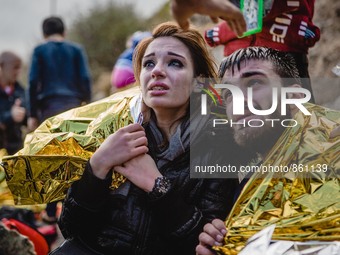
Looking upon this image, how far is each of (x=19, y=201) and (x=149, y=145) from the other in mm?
513

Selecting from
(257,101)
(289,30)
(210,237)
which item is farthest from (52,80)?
(210,237)

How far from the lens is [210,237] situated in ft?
5.58

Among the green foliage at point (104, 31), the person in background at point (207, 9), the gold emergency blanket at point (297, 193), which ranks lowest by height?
the green foliage at point (104, 31)

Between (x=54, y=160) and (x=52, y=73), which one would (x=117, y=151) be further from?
(x=52, y=73)

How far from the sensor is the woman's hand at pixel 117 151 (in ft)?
6.09

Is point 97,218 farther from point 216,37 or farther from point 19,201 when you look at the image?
point 216,37

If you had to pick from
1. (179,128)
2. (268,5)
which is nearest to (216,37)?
(268,5)

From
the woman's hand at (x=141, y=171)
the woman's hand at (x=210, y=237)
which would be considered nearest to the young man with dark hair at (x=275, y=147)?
the woman's hand at (x=210, y=237)

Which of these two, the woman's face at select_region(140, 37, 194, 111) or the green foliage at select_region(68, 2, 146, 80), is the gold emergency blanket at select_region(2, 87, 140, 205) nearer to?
the woman's face at select_region(140, 37, 194, 111)

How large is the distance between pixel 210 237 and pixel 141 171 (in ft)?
1.03

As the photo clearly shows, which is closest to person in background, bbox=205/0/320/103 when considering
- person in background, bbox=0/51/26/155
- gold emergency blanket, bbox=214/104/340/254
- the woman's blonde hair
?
the woman's blonde hair

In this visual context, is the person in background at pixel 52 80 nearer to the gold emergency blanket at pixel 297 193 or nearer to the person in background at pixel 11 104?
the person in background at pixel 11 104

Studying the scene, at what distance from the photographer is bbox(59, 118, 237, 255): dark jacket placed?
70.9 inches

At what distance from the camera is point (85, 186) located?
1.85 meters
